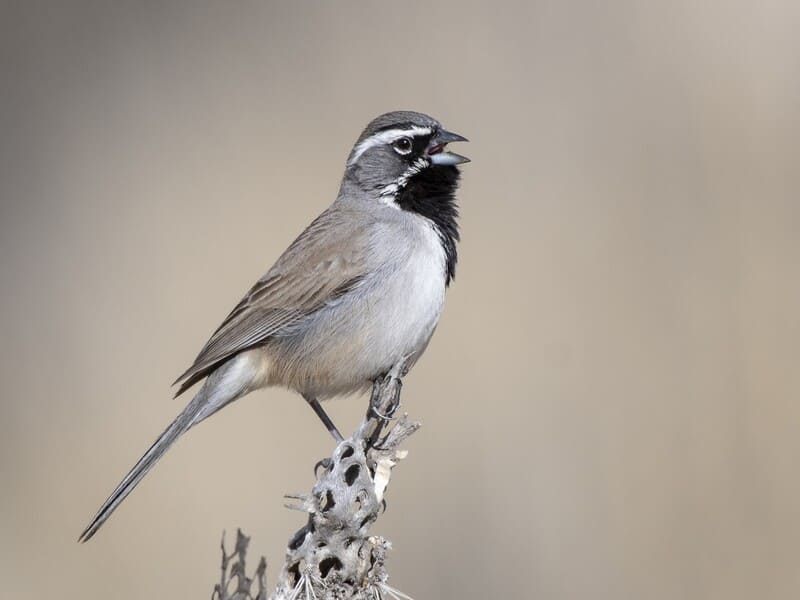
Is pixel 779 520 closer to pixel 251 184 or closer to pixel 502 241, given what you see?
pixel 502 241

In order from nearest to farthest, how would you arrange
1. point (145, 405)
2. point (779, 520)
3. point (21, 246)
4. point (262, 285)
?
point (262, 285)
point (779, 520)
point (145, 405)
point (21, 246)

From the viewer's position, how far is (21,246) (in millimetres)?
6914

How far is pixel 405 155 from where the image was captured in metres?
5.02

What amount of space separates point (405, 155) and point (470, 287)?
5.29ft

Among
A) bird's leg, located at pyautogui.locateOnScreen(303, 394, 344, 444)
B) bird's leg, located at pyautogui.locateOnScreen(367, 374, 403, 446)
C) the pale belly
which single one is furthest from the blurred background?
bird's leg, located at pyautogui.locateOnScreen(367, 374, 403, 446)

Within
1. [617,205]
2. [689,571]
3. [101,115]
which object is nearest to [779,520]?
[689,571]

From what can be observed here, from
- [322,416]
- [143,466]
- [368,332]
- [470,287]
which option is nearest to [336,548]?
[143,466]

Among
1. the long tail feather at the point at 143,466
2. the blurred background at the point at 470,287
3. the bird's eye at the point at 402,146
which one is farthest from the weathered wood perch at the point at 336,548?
the blurred background at the point at 470,287

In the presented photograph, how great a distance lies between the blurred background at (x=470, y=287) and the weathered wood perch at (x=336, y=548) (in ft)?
8.11

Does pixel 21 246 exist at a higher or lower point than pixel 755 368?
lower

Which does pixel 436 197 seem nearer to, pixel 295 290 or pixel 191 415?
pixel 295 290

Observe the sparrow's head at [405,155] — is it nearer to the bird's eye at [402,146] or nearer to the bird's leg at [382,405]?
the bird's eye at [402,146]

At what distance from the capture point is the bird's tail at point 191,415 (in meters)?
4.38

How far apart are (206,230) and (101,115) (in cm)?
109
